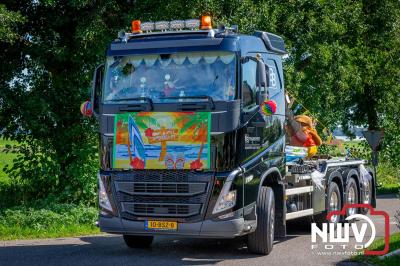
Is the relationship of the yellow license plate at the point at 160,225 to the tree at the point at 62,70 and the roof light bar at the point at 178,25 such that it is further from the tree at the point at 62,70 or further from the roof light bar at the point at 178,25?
the tree at the point at 62,70

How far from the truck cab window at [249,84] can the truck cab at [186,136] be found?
0.05ft

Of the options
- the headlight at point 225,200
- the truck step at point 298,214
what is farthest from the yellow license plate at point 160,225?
the truck step at point 298,214

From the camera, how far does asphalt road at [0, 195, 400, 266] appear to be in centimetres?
1085

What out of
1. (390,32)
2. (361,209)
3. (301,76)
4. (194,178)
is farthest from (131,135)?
(390,32)

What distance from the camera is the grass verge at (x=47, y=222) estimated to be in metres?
14.5

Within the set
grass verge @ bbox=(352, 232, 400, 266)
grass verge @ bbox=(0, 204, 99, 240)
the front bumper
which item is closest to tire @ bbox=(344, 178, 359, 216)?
grass verge @ bbox=(352, 232, 400, 266)

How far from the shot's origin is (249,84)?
1087 cm

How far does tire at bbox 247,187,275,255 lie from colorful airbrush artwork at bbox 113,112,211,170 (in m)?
1.24

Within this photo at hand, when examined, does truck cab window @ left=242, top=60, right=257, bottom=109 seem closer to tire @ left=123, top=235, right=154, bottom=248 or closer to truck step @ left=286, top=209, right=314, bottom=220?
truck step @ left=286, top=209, right=314, bottom=220

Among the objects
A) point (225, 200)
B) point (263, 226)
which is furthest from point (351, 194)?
point (225, 200)

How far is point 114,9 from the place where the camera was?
59.8 feet

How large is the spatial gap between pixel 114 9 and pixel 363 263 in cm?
1015

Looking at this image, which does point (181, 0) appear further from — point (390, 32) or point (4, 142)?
point (390, 32)

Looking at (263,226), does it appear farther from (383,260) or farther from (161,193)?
(383,260)
